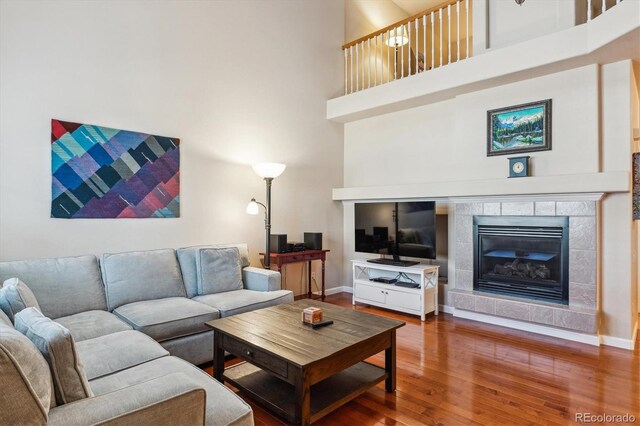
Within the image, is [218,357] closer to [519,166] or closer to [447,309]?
[447,309]

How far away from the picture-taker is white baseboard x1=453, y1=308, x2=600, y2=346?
346 cm

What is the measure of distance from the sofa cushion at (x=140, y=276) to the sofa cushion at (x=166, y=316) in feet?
0.34

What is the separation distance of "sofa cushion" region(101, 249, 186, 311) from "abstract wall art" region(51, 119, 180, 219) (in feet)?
1.69

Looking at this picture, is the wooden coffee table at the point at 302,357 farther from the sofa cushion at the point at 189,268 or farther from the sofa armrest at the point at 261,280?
the sofa cushion at the point at 189,268

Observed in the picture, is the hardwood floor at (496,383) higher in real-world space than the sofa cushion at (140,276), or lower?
lower

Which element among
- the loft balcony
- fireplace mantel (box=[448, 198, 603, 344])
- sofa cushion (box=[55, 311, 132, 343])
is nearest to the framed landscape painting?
the loft balcony

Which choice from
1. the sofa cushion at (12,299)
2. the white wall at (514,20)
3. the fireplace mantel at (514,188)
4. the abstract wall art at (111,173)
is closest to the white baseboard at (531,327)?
the fireplace mantel at (514,188)

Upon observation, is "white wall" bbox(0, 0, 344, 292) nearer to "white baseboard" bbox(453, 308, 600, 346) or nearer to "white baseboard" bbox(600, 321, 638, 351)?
"white baseboard" bbox(453, 308, 600, 346)

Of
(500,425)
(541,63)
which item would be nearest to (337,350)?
(500,425)

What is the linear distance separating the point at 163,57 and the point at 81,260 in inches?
84.8

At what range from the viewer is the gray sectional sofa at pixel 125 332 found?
1170 millimetres

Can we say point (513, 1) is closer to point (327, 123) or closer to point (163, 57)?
point (327, 123)

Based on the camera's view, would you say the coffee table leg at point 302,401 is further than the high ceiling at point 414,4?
No

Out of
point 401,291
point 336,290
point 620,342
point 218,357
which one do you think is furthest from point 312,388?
point 336,290
